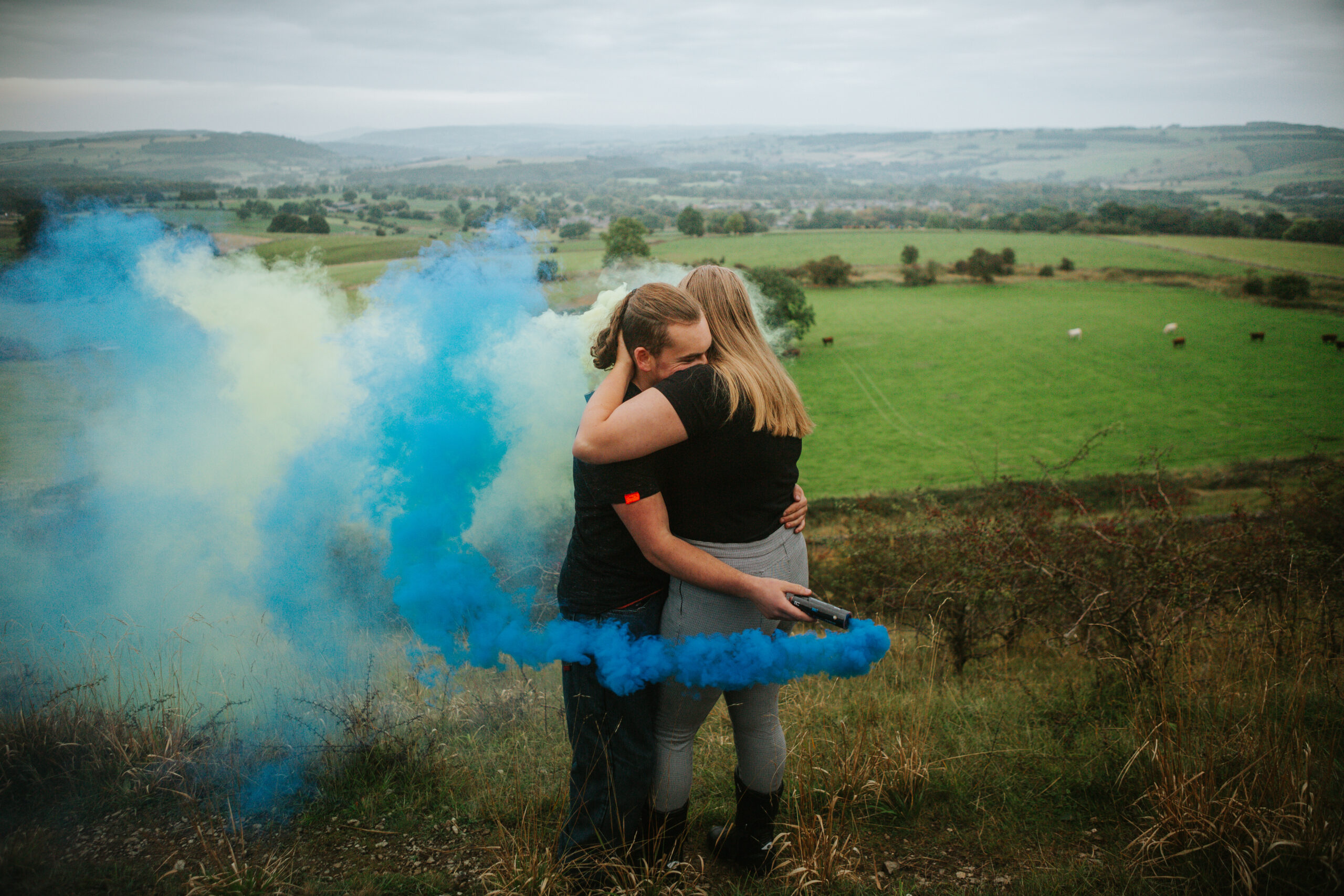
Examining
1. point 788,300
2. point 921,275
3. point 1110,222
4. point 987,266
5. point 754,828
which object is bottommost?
point 754,828

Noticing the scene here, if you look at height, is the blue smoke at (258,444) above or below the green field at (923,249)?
below

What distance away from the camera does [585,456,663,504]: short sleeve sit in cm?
190

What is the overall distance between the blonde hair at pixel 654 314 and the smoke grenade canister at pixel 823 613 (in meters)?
0.87

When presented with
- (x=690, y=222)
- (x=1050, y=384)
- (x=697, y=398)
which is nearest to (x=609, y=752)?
(x=697, y=398)

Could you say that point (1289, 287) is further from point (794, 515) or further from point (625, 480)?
point (625, 480)

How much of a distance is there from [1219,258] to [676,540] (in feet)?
187

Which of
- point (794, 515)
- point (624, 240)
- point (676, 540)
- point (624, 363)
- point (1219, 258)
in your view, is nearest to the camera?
point (676, 540)

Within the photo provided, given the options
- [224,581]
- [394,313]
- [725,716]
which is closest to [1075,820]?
[725,716]

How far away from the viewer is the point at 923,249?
6181cm

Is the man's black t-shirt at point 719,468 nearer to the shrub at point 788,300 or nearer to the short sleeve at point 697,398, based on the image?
the short sleeve at point 697,398

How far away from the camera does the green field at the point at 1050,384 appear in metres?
29.1

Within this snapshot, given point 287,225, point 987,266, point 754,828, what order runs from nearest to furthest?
point 754,828 → point 287,225 → point 987,266

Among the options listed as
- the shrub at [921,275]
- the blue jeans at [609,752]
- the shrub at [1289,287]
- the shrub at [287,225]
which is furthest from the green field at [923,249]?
the blue jeans at [609,752]

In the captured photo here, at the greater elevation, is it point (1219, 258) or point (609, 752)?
point (1219, 258)
